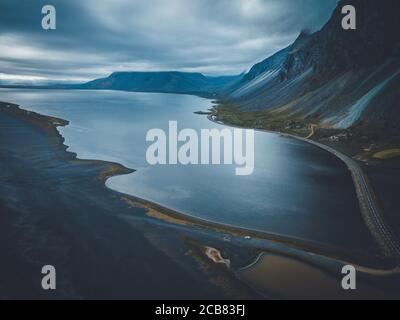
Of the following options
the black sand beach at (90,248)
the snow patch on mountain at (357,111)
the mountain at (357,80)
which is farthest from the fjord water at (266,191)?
the mountain at (357,80)

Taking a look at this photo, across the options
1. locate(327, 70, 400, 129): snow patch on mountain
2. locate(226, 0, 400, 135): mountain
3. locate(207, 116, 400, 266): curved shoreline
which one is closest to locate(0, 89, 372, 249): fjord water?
locate(207, 116, 400, 266): curved shoreline

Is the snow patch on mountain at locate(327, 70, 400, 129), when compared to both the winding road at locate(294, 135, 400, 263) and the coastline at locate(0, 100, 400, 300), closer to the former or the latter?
the winding road at locate(294, 135, 400, 263)

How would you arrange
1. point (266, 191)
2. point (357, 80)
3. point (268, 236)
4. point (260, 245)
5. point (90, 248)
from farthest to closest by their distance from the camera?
point (357, 80) → point (266, 191) → point (268, 236) → point (260, 245) → point (90, 248)

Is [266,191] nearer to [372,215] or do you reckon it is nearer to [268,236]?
[372,215]

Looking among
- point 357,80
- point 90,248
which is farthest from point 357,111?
point 90,248

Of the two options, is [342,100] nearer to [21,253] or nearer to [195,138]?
[195,138]

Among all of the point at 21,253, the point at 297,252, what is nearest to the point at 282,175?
the point at 297,252

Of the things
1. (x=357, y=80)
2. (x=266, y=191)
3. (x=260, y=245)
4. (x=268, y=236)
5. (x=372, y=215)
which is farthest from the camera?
(x=357, y=80)

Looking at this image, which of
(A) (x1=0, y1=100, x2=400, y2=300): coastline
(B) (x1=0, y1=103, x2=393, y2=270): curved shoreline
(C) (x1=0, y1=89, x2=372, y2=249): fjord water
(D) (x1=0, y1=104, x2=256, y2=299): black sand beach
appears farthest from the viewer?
(C) (x1=0, y1=89, x2=372, y2=249): fjord water

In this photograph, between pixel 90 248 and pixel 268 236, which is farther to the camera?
pixel 268 236
